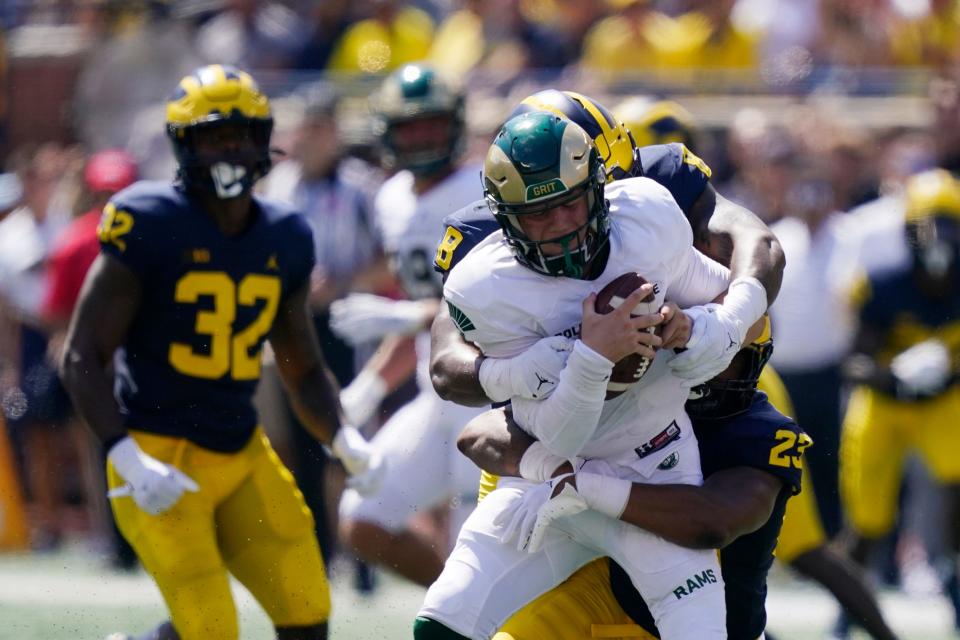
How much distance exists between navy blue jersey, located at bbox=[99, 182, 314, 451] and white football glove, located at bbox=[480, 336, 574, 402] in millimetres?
1467

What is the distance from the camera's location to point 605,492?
3586 millimetres

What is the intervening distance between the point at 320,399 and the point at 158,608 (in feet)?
7.77

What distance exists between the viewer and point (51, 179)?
29.0 feet

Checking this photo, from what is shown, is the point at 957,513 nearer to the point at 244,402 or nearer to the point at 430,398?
the point at 430,398

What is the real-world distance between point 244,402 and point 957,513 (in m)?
3.49

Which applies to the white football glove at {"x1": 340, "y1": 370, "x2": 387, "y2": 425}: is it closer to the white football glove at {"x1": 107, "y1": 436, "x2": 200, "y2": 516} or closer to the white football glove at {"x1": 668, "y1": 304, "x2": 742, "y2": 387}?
the white football glove at {"x1": 107, "y1": 436, "x2": 200, "y2": 516}

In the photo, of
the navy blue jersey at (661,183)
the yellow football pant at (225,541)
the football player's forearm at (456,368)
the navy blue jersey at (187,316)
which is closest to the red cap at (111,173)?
the navy blue jersey at (187,316)

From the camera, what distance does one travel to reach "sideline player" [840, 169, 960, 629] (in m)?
7.11

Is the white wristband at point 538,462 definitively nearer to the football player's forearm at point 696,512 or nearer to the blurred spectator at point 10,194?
the football player's forearm at point 696,512

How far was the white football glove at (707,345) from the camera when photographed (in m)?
3.50

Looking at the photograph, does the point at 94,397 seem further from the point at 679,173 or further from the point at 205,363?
the point at 679,173

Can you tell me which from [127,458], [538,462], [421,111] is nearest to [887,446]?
[421,111]

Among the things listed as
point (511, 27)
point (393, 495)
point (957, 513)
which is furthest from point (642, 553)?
point (511, 27)

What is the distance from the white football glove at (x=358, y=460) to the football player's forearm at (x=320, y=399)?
0.03m
